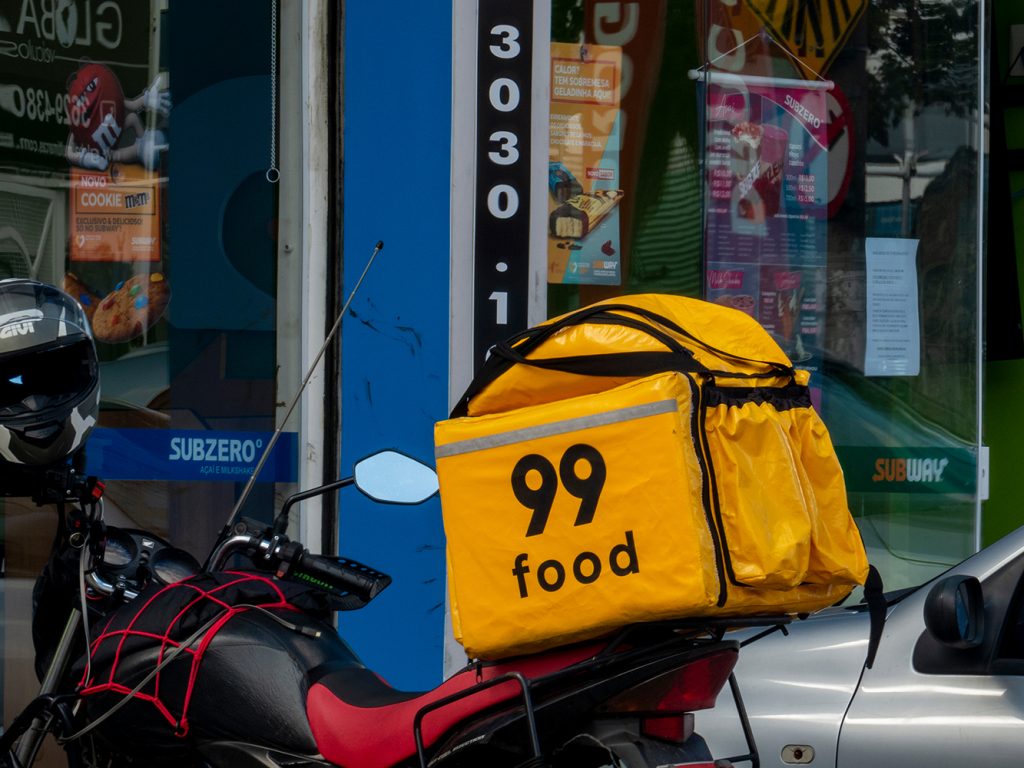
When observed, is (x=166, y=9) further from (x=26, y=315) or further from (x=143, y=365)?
(x=26, y=315)

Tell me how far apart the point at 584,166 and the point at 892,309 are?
1777mm

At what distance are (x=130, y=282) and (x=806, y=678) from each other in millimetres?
3231

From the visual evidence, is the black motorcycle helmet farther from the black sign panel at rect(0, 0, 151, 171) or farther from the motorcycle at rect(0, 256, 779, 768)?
the black sign panel at rect(0, 0, 151, 171)

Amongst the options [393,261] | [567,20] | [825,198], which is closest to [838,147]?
[825,198]

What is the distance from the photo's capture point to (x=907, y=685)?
3.47m

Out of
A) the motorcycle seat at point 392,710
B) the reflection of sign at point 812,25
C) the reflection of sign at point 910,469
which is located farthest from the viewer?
the reflection of sign at point 910,469

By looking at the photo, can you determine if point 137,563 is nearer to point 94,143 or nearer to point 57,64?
point 94,143

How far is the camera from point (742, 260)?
6434 millimetres

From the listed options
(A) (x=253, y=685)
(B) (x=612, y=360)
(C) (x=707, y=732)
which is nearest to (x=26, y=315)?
(A) (x=253, y=685)

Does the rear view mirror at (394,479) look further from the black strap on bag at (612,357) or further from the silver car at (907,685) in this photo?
the silver car at (907,685)

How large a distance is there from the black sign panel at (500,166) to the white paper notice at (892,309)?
206 cm

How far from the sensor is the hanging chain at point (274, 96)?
18.5 feet

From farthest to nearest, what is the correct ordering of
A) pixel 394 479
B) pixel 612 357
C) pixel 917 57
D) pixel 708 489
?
1. pixel 917 57
2. pixel 394 479
3. pixel 612 357
4. pixel 708 489

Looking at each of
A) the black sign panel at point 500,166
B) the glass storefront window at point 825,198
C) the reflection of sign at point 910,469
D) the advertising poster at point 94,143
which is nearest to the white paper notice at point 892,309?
the glass storefront window at point 825,198
